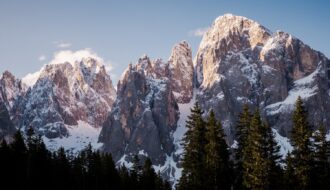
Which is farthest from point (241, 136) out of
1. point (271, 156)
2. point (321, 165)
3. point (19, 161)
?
point (19, 161)

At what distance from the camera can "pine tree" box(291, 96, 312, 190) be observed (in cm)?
4828

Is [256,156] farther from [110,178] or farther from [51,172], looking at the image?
[110,178]

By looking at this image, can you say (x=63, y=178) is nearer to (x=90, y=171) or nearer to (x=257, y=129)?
(x=90, y=171)

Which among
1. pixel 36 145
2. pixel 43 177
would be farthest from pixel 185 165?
pixel 36 145

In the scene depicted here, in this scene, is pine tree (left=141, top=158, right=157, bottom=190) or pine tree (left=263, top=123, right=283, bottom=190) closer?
pine tree (left=263, top=123, right=283, bottom=190)

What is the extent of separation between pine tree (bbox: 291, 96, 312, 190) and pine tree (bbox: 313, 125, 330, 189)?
82 cm

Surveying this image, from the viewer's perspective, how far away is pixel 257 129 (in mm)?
49750

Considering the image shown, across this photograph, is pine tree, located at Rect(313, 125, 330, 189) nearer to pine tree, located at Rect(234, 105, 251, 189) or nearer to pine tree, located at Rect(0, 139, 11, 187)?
pine tree, located at Rect(234, 105, 251, 189)

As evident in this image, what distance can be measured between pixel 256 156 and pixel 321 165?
237 inches

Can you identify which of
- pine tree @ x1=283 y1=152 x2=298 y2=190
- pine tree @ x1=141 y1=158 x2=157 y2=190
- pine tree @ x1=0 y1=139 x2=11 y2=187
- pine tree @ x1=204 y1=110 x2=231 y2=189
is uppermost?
pine tree @ x1=141 y1=158 x2=157 y2=190

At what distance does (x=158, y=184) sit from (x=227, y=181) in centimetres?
4634

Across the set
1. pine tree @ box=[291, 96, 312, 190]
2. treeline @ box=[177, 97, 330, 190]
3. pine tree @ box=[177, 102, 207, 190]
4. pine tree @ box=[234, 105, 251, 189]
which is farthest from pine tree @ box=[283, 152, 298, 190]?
pine tree @ box=[177, 102, 207, 190]

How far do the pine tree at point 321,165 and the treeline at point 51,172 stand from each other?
124ft

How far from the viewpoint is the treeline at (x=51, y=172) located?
236ft
